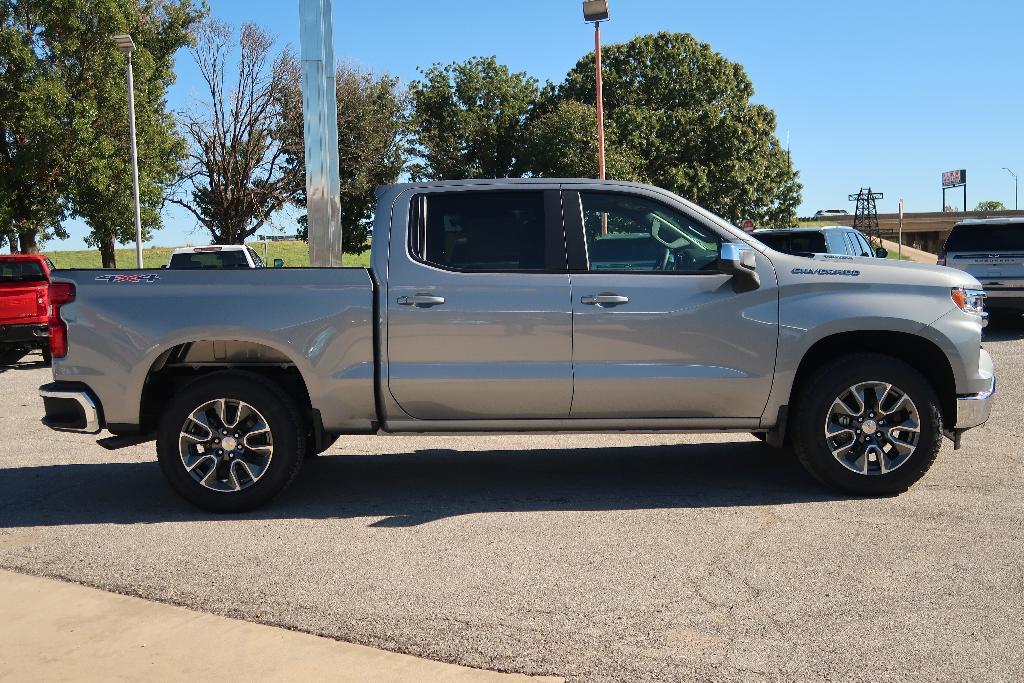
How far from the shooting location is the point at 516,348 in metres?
6.00

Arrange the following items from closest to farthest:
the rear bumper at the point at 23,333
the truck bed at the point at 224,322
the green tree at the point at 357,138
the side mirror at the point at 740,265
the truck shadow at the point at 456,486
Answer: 1. the side mirror at the point at 740,265
2. the truck bed at the point at 224,322
3. the truck shadow at the point at 456,486
4. the rear bumper at the point at 23,333
5. the green tree at the point at 357,138

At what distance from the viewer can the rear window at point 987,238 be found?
16578 mm

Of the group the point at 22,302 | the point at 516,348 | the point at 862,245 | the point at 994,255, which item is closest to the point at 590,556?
the point at 516,348

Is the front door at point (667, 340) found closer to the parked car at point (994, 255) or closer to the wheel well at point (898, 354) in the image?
the wheel well at point (898, 354)

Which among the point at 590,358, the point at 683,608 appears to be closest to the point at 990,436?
the point at 590,358

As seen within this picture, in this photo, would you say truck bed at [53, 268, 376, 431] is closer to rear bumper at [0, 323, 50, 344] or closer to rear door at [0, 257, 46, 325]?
rear bumper at [0, 323, 50, 344]

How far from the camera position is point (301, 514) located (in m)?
6.04

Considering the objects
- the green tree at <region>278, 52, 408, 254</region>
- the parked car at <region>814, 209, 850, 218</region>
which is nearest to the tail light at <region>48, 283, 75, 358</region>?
the green tree at <region>278, 52, 408, 254</region>

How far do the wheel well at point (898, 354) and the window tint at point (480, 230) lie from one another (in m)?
1.83

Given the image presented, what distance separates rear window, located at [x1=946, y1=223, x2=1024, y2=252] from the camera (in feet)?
54.4

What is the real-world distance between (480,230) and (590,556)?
7.26 ft

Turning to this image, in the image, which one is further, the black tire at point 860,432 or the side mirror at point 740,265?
the black tire at point 860,432

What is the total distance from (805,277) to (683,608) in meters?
2.63

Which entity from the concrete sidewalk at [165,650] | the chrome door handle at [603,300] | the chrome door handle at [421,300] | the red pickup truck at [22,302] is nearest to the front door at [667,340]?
the chrome door handle at [603,300]
